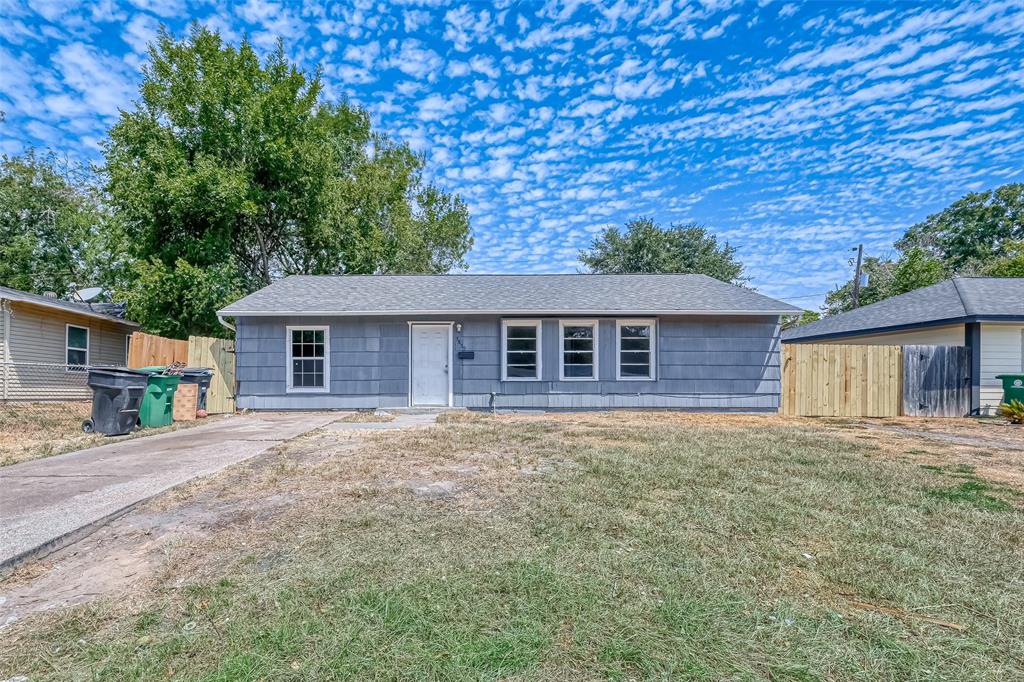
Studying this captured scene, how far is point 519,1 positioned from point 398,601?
12.7 meters

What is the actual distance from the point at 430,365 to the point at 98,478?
22.9ft

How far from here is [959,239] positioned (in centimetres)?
3166

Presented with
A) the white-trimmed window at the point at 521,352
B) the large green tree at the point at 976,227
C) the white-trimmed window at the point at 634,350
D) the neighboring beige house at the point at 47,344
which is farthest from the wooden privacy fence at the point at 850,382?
the large green tree at the point at 976,227

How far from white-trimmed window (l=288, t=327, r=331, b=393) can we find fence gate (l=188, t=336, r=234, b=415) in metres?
1.72

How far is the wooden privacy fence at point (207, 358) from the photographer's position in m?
10.9

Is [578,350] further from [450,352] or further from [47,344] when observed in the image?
[47,344]

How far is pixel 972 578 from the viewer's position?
252 centimetres

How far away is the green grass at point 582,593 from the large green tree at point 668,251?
904 inches

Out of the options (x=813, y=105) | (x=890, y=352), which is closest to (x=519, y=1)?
(x=813, y=105)

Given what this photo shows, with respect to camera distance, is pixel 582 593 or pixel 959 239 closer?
pixel 582 593

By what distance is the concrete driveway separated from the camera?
312 centimetres

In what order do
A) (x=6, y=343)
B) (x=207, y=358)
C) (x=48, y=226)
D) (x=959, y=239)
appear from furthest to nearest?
(x=959, y=239) < (x=48, y=226) < (x=6, y=343) < (x=207, y=358)

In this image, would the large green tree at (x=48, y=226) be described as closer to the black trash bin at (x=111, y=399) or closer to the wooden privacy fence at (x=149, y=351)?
the wooden privacy fence at (x=149, y=351)

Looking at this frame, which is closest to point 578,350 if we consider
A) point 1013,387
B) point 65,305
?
point 1013,387
